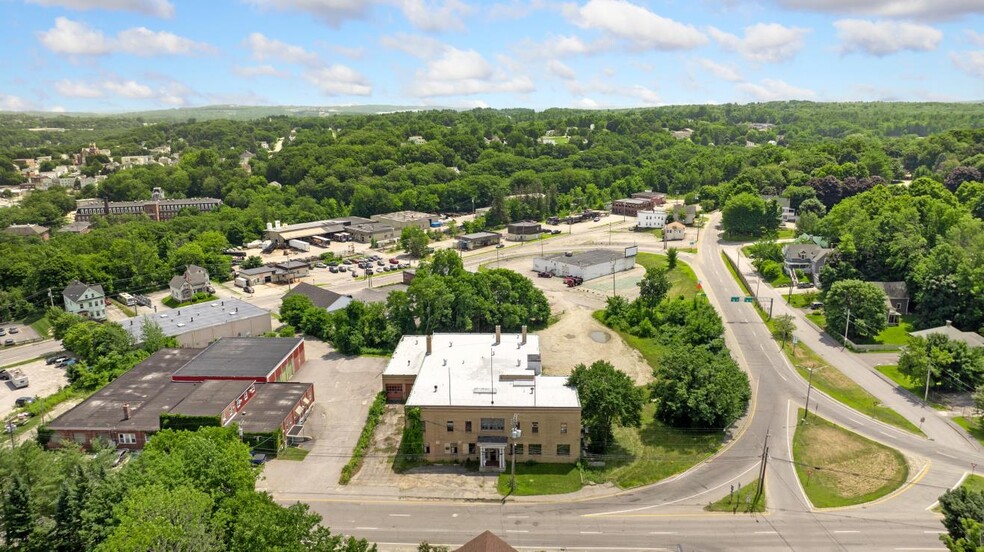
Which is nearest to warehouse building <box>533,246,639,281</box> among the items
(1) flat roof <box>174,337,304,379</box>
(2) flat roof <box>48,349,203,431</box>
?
(1) flat roof <box>174,337,304,379</box>

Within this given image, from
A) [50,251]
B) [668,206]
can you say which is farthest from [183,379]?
[668,206]

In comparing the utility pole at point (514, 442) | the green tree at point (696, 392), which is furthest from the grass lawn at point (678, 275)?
the utility pole at point (514, 442)

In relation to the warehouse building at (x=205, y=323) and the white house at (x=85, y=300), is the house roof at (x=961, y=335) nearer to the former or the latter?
the warehouse building at (x=205, y=323)

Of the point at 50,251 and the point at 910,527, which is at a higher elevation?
the point at 50,251

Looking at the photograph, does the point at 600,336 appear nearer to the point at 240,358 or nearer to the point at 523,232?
the point at 240,358

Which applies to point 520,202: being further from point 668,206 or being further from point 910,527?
point 910,527

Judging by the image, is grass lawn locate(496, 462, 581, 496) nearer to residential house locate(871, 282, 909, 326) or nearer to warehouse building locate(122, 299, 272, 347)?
warehouse building locate(122, 299, 272, 347)
